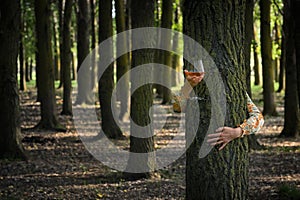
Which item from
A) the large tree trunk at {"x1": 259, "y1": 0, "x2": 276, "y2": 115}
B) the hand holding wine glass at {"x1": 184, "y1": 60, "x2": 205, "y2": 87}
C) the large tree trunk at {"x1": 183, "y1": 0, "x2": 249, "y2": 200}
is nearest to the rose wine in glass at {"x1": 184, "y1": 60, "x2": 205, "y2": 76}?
the hand holding wine glass at {"x1": 184, "y1": 60, "x2": 205, "y2": 87}

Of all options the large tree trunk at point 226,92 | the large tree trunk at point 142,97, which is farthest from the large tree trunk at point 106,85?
the large tree trunk at point 226,92

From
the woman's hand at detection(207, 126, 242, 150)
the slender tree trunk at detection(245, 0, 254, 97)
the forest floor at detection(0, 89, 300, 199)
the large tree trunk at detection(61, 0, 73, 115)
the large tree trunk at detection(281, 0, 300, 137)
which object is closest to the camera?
the woman's hand at detection(207, 126, 242, 150)

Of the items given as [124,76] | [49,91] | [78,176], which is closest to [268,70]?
[124,76]

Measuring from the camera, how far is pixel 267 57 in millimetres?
19219

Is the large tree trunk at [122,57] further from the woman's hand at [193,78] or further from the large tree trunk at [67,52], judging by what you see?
the woman's hand at [193,78]

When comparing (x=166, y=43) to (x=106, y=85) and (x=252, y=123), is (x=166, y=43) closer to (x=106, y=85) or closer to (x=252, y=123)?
(x=106, y=85)

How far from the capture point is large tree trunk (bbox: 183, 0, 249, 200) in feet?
17.1

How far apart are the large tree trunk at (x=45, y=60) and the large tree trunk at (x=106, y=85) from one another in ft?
7.43

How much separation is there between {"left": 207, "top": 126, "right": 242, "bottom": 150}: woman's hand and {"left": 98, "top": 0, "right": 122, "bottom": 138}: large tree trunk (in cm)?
1065

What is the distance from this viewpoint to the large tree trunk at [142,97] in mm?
10570

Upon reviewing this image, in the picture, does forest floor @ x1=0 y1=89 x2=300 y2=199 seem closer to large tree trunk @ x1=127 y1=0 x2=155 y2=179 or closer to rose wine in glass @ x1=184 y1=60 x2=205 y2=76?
large tree trunk @ x1=127 y1=0 x2=155 y2=179

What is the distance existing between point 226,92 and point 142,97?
18.5 feet

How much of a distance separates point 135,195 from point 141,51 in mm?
2938

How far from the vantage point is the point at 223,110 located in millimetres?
5289
